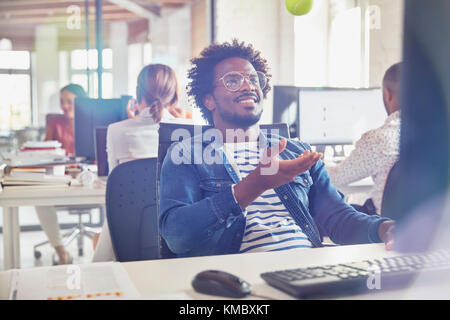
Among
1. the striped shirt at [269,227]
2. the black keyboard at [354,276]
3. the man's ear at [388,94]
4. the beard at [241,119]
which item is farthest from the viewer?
the man's ear at [388,94]

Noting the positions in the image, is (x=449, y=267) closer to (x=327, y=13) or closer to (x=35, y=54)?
(x=327, y=13)

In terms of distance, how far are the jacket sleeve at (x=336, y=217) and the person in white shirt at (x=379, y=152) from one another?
825 millimetres

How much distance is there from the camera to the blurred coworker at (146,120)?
2586 millimetres

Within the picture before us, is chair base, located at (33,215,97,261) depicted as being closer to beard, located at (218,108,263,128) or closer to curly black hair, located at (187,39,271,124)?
curly black hair, located at (187,39,271,124)

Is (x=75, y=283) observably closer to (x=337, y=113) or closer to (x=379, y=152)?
(x=379, y=152)

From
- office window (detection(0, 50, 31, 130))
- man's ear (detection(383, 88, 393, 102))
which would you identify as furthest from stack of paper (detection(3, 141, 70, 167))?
office window (detection(0, 50, 31, 130))

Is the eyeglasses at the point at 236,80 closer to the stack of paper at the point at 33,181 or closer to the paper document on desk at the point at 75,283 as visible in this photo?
the paper document on desk at the point at 75,283

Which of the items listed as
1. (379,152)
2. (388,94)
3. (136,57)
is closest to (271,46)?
(388,94)

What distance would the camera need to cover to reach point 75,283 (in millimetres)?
859

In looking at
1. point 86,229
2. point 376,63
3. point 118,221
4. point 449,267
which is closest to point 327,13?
point 376,63

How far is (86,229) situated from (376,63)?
244cm

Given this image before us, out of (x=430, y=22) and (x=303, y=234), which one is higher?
(x=430, y=22)

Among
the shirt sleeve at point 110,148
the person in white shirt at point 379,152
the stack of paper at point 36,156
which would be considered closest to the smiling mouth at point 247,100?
the person in white shirt at point 379,152

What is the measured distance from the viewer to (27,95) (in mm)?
11227
